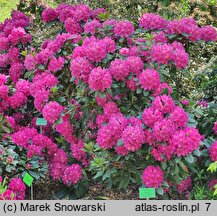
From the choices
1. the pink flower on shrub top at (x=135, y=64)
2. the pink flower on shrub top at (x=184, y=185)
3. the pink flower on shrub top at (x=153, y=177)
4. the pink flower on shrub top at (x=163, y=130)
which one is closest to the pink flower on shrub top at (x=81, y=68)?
the pink flower on shrub top at (x=135, y=64)

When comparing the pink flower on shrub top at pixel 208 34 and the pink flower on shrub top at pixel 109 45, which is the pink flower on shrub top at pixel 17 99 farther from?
the pink flower on shrub top at pixel 208 34

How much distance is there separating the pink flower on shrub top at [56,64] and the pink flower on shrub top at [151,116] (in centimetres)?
94

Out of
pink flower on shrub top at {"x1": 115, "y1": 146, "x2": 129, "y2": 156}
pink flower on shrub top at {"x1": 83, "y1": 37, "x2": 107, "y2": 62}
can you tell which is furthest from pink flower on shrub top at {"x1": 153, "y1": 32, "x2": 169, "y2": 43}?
pink flower on shrub top at {"x1": 115, "y1": 146, "x2": 129, "y2": 156}

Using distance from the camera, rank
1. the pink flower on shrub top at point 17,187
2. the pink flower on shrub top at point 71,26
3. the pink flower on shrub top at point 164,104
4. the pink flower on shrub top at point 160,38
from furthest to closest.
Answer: the pink flower on shrub top at point 71,26
the pink flower on shrub top at point 160,38
the pink flower on shrub top at point 17,187
the pink flower on shrub top at point 164,104

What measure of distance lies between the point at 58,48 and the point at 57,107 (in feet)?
1.93

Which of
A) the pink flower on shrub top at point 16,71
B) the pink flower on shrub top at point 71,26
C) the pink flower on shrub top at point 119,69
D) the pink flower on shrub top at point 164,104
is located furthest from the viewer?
the pink flower on shrub top at point 16,71

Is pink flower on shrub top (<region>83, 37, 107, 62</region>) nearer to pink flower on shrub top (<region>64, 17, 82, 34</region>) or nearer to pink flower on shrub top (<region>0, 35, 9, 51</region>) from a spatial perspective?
pink flower on shrub top (<region>64, 17, 82, 34</region>)

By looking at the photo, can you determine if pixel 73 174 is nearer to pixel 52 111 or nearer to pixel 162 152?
pixel 52 111

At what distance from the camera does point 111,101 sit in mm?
2986

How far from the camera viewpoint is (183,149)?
2.59m

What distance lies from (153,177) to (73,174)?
0.80 m

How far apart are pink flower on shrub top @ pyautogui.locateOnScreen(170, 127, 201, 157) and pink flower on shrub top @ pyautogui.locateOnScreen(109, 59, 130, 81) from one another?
0.53 metres

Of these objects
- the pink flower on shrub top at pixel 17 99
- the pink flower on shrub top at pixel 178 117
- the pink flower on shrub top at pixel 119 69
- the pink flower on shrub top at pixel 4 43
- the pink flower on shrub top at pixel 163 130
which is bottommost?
the pink flower on shrub top at pixel 17 99

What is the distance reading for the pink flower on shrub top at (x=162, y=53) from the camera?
2.87 m
